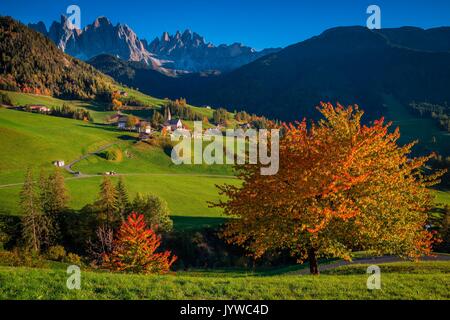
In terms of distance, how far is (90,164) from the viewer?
13775cm

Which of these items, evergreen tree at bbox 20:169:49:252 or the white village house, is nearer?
evergreen tree at bbox 20:169:49:252

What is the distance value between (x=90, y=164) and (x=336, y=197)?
430 ft

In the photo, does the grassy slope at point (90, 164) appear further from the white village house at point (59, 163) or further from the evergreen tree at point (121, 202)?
the evergreen tree at point (121, 202)

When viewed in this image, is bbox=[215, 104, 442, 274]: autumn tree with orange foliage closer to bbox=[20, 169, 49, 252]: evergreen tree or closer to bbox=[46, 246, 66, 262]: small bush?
bbox=[46, 246, 66, 262]: small bush

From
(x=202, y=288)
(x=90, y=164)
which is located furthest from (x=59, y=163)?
(x=202, y=288)

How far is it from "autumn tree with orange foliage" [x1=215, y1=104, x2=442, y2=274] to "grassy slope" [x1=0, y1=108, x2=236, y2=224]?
69748 millimetres

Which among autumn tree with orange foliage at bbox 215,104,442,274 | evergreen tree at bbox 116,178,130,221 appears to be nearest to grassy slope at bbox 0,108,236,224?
evergreen tree at bbox 116,178,130,221

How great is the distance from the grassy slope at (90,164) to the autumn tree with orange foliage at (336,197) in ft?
229

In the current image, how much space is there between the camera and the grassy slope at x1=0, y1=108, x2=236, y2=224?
347ft

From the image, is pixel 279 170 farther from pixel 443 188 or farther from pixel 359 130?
pixel 443 188

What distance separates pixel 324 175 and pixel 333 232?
4.77 meters

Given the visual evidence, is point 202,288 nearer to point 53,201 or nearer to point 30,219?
point 30,219

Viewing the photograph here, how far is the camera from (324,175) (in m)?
23.7
